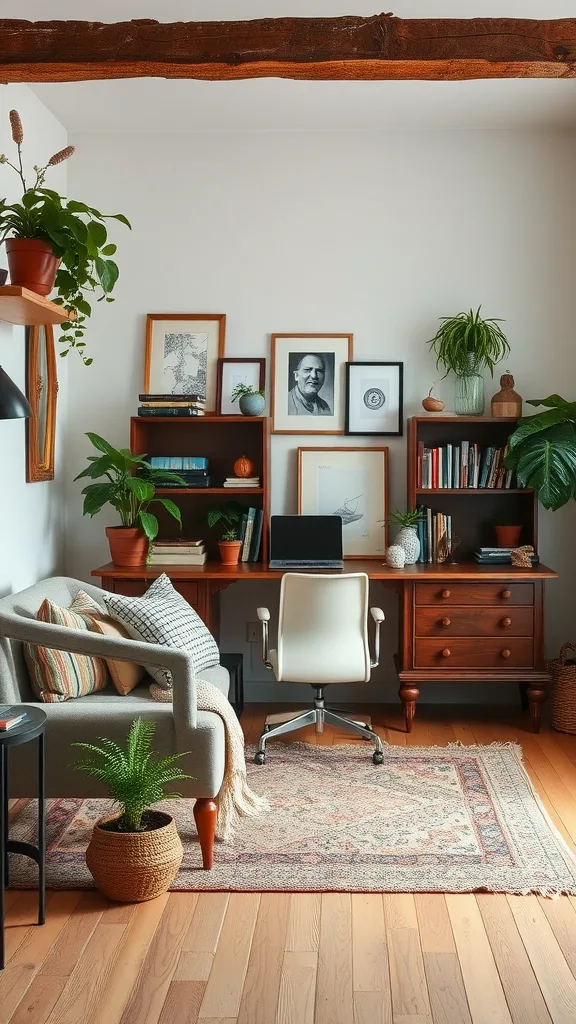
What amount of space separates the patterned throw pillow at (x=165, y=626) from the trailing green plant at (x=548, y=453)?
166 centimetres

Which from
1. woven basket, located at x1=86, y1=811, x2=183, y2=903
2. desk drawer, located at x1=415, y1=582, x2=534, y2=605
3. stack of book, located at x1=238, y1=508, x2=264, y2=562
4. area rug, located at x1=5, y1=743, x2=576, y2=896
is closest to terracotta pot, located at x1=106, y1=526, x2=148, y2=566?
stack of book, located at x1=238, y1=508, x2=264, y2=562

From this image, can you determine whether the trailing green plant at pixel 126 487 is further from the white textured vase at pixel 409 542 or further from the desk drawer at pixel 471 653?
Answer: the desk drawer at pixel 471 653

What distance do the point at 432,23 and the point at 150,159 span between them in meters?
2.40

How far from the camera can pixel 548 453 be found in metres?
4.47

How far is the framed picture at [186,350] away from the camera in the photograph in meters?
5.02

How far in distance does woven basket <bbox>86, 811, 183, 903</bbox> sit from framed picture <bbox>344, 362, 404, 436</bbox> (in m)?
2.65

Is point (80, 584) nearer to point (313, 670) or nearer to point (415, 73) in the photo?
point (313, 670)

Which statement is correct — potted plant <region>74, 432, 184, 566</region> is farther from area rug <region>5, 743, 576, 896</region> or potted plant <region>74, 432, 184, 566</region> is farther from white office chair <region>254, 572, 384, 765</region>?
area rug <region>5, 743, 576, 896</region>

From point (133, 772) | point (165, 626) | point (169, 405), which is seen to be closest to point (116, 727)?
point (133, 772)

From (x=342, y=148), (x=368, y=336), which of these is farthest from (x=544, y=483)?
(x=342, y=148)

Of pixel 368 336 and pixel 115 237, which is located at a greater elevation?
pixel 115 237

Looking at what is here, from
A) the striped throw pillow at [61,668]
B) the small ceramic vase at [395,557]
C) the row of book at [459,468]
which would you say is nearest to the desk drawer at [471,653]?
the small ceramic vase at [395,557]

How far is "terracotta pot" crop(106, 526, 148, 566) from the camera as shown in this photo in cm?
462

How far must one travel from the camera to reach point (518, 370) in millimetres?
5008
